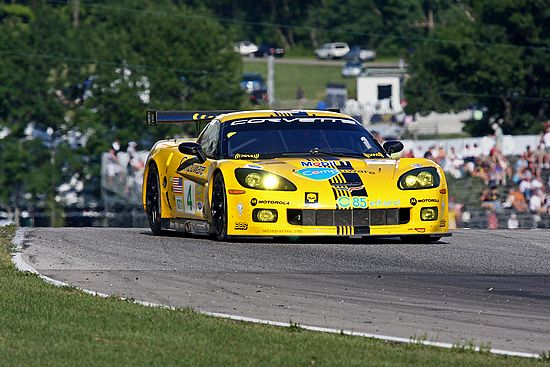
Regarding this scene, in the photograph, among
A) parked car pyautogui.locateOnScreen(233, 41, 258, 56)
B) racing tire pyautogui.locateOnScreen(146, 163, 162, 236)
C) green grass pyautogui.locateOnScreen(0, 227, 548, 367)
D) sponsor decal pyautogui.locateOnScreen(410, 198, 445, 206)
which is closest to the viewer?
green grass pyautogui.locateOnScreen(0, 227, 548, 367)

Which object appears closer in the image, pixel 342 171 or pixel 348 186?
pixel 348 186

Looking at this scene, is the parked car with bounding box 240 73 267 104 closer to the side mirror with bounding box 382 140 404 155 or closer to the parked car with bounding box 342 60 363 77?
the parked car with bounding box 342 60 363 77

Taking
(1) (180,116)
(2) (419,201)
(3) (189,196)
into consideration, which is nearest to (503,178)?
(1) (180,116)

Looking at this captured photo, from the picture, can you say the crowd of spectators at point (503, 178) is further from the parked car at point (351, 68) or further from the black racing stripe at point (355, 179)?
the parked car at point (351, 68)

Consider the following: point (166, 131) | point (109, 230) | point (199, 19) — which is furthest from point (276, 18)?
point (109, 230)

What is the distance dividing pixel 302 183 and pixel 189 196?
186 centimetres

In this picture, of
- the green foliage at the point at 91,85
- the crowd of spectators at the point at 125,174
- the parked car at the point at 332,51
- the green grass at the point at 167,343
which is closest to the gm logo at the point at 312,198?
the green grass at the point at 167,343

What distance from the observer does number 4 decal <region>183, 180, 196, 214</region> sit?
14.8 metres

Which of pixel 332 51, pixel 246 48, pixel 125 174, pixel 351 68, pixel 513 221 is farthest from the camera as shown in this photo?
pixel 246 48

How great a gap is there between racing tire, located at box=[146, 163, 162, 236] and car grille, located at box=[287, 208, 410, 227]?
2727mm

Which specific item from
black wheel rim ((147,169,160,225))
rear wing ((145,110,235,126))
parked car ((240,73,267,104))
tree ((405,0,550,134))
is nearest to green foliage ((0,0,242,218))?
parked car ((240,73,267,104))

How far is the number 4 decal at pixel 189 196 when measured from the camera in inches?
583

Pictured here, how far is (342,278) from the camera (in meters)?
11.0

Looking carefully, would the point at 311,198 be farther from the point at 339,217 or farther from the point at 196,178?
the point at 196,178
